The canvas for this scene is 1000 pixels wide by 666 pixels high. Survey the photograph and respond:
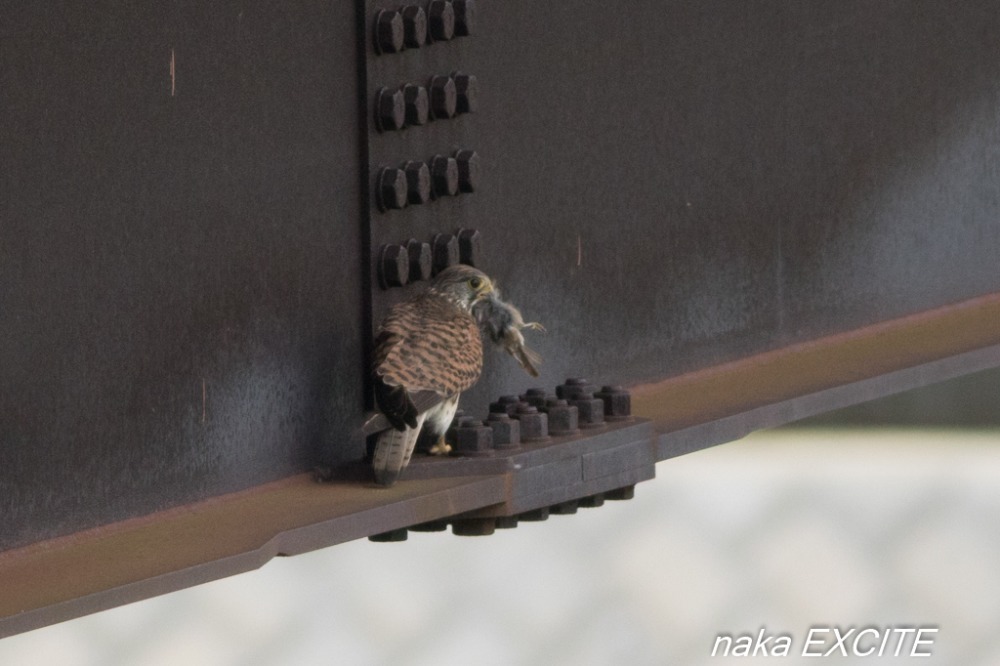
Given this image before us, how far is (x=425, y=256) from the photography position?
293 cm

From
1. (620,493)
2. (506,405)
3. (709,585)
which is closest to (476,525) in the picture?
(506,405)

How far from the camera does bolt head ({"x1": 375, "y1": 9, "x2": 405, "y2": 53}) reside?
282 cm

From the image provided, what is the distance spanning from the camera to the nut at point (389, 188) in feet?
9.34

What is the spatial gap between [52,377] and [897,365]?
215cm

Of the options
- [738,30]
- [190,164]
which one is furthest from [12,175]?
[738,30]

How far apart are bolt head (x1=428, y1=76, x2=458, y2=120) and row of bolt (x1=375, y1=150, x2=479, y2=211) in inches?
2.9

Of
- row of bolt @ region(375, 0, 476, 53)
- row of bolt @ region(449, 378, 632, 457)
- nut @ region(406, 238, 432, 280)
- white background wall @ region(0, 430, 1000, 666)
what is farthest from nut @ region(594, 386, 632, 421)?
white background wall @ region(0, 430, 1000, 666)

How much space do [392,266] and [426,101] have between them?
0.27 m

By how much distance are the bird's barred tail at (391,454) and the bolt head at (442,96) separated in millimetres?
566

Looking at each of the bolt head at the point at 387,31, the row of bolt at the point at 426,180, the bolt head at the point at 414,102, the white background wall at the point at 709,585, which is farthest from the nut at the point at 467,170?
the white background wall at the point at 709,585

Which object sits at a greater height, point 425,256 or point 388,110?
point 388,110

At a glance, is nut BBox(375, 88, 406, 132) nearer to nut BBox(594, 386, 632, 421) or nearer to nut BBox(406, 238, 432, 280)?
nut BBox(406, 238, 432, 280)

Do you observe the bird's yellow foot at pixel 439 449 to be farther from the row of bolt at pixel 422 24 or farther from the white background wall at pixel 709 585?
the white background wall at pixel 709 585

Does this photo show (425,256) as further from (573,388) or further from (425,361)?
(573,388)
